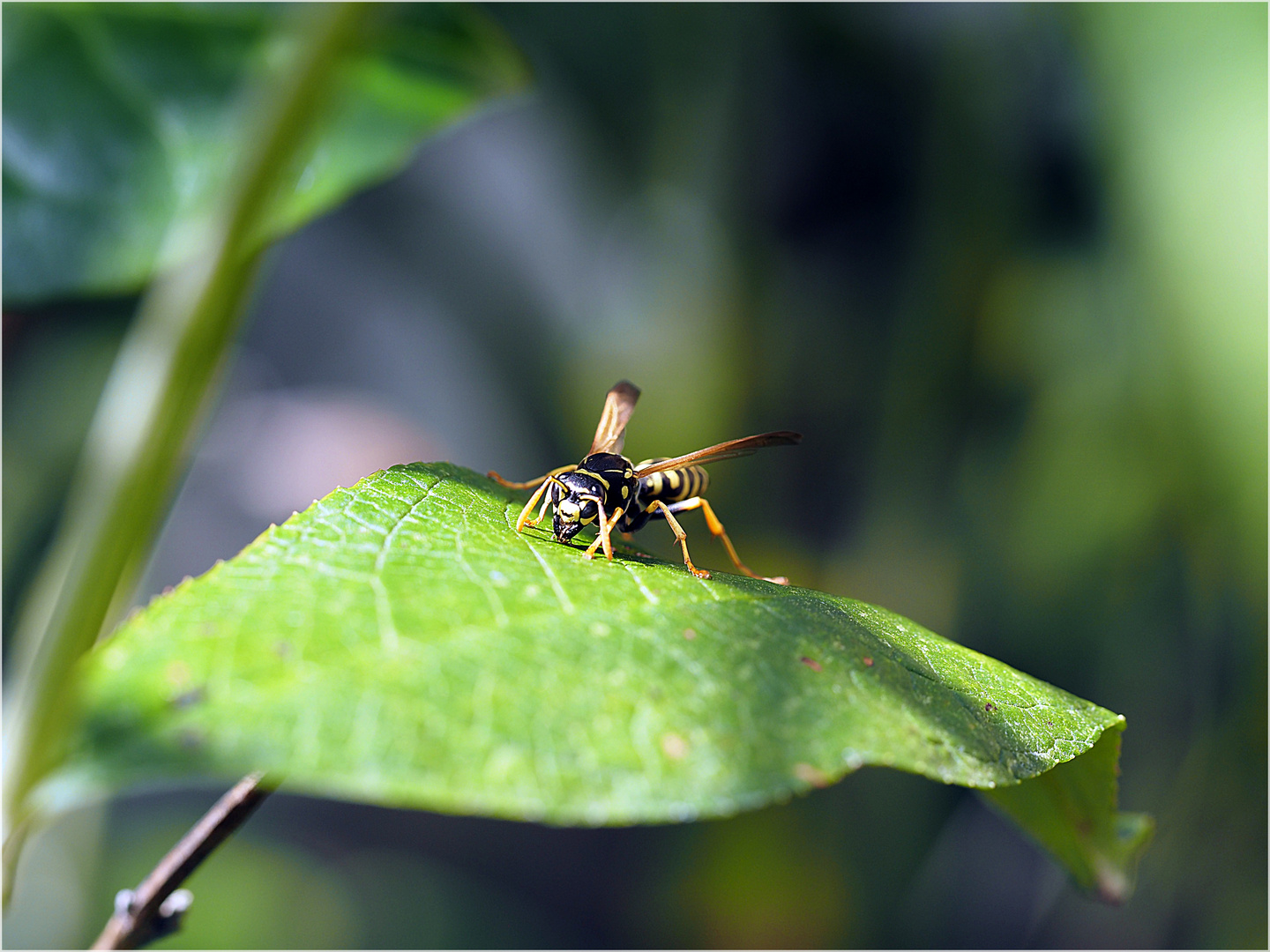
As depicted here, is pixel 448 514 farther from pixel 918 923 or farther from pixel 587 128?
pixel 918 923

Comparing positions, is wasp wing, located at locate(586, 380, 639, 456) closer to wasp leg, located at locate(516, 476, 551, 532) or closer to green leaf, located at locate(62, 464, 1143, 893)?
wasp leg, located at locate(516, 476, 551, 532)

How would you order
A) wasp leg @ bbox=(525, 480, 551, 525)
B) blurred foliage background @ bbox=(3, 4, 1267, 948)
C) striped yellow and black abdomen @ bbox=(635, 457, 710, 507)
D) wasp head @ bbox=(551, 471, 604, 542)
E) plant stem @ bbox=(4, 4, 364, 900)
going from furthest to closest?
1. blurred foliage background @ bbox=(3, 4, 1267, 948)
2. striped yellow and black abdomen @ bbox=(635, 457, 710, 507)
3. wasp head @ bbox=(551, 471, 604, 542)
4. wasp leg @ bbox=(525, 480, 551, 525)
5. plant stem @ bbox=(4, 4, 364, 900)

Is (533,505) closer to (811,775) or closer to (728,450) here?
(728,450)

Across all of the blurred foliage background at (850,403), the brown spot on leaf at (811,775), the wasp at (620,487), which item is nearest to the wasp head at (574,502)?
the wasp at (620,487)

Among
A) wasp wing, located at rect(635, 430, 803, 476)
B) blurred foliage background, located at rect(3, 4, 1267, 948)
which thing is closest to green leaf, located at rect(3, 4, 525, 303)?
wasp wing, located at rect(635, 430, 803, 476)

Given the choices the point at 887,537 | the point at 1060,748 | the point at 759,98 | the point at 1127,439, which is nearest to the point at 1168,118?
the point at 1127,439

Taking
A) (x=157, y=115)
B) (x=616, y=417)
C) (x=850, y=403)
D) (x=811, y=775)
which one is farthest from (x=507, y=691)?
(x=850, y=403)
